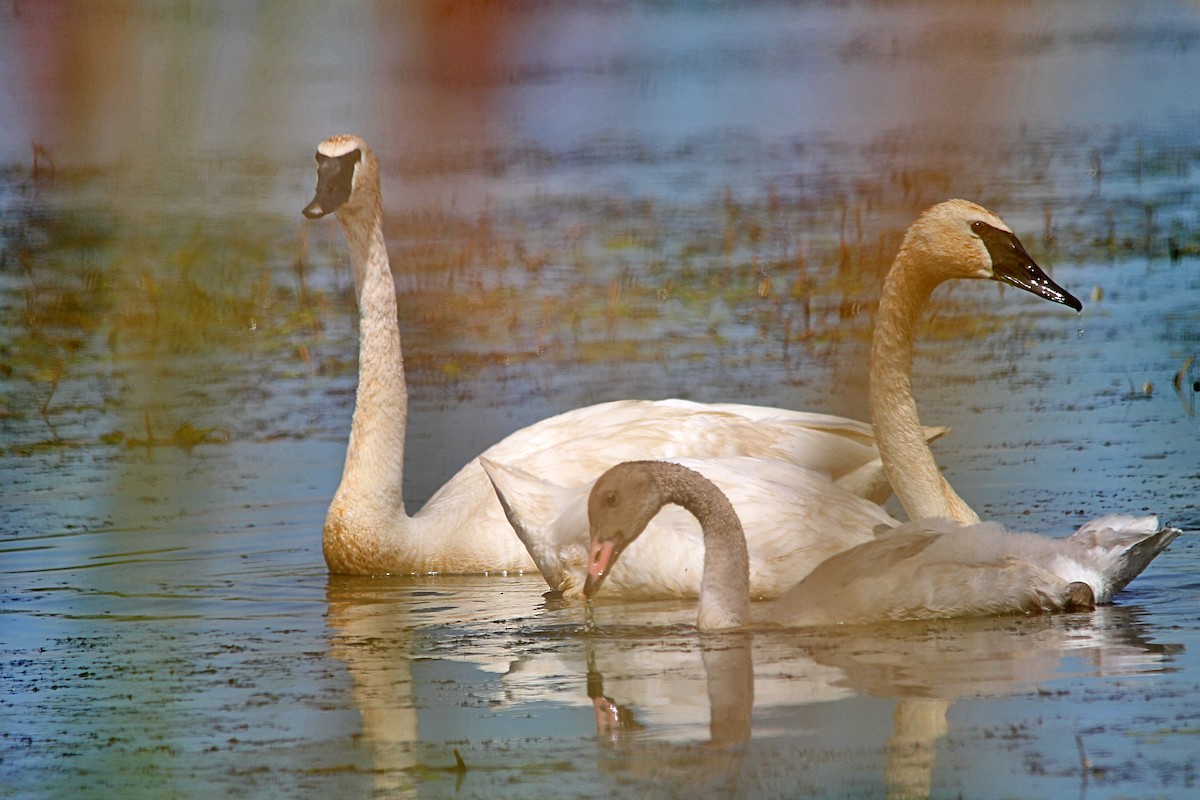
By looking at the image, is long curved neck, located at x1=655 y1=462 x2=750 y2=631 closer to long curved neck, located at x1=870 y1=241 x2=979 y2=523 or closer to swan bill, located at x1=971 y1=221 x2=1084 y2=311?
long curved neck, located at x1=870 y1=241 x2=979 y2=523

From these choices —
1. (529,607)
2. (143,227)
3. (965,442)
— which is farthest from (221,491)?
(143,227)

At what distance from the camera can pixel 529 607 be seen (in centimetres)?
589

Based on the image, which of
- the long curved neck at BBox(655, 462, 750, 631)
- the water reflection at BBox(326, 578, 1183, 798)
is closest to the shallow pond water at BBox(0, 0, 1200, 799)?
the water reflection at BBox(326, 578, 1183, 798)

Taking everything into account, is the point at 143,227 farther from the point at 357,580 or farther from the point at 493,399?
the point at 493,399

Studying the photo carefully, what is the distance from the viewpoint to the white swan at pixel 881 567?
5.13m

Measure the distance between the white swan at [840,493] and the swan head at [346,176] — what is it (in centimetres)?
128

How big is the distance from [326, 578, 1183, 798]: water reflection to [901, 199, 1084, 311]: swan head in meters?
1.31

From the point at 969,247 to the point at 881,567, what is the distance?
142cm

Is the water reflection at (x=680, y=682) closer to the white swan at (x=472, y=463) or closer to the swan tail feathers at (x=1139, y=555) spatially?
the swan tail feathers at (x=1139, y=555)

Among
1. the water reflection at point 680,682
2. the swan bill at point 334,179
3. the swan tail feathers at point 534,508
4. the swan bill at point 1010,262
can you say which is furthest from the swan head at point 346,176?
the swan bill at point 1010,262

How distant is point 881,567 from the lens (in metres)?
5.22

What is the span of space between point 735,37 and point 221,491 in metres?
4.89

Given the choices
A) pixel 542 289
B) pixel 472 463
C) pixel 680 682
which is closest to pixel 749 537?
pixel 680 682

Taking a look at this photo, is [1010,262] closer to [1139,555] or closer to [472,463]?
[1139,555]
